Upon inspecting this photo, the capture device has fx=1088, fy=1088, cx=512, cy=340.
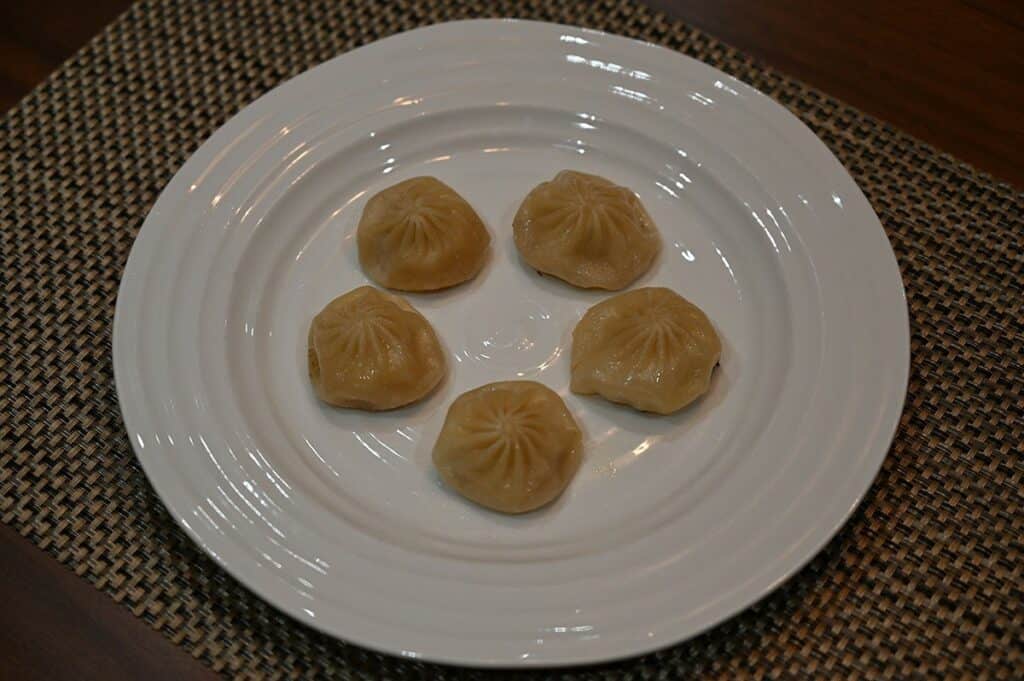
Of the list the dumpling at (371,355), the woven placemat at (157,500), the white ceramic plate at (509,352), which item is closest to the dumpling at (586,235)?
the white ceramic plate at (509,352)

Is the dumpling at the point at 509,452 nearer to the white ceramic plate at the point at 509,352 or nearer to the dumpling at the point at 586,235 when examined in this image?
the white ceramic plate at the point at 509,352

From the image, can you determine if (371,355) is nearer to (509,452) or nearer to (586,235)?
(509,452)

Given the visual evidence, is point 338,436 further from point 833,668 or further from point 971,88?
point 971,88

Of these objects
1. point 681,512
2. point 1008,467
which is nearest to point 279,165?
point 681,512

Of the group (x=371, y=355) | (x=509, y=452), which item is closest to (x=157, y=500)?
(x=371, y=355)

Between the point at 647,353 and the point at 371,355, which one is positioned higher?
the point at 371,355

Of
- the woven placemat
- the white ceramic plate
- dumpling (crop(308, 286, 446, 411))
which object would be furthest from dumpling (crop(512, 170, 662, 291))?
the woven placemat
